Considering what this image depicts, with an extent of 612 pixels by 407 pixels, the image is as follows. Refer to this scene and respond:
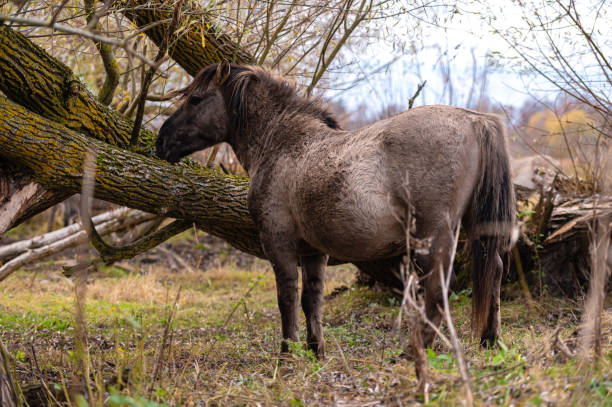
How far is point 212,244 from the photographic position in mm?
13586

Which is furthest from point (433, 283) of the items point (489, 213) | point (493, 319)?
point (493, 319)

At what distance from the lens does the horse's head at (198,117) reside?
511 cm

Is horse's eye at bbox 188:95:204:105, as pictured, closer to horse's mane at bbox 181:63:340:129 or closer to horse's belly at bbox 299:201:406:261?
horse's mane at bbox 181:63:340:129

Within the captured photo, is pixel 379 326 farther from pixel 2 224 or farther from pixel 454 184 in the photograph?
pixel 2 224

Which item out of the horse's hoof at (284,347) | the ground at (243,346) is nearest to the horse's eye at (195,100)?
the ground at (243,346)

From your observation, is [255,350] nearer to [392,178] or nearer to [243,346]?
[243,346]

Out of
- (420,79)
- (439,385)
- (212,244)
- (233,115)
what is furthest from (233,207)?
(212,244)

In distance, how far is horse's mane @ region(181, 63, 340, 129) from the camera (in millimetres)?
4992

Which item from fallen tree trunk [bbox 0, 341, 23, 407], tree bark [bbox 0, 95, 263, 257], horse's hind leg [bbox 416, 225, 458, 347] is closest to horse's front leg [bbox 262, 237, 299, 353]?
horse's hind leg [bbox 416, 225, 458, 347]

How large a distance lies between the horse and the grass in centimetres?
56

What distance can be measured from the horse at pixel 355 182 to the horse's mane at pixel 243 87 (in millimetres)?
10

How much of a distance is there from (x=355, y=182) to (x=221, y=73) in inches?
81.0

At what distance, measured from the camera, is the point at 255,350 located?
209 inches

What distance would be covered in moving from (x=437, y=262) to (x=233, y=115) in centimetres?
252
